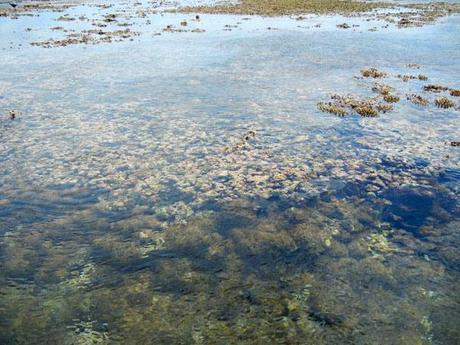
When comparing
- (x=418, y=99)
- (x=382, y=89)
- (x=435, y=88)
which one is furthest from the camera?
(x=435, y=88)

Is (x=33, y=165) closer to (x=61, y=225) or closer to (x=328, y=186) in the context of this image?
(x=61, y=225)

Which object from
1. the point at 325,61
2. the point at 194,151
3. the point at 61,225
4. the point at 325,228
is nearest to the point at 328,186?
the point at 325,228

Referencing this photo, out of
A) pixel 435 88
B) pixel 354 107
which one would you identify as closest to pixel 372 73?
pixel 435 88

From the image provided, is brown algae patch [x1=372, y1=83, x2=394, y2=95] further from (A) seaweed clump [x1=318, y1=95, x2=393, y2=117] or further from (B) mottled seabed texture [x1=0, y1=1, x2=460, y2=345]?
(A) seaweed clump [x1=318, y1=95, x2=393, y2=117]

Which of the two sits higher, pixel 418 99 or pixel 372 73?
pixel 372 73

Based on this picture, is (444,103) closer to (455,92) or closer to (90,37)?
(455,92)

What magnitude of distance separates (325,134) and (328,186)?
20.2ft

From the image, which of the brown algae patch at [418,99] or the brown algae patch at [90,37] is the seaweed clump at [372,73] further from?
the brown algae patch at [90,37]

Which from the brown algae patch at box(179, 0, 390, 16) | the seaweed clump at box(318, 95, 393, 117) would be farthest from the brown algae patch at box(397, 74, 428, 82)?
the brown algae patch at box(179, 0, 390, 16)

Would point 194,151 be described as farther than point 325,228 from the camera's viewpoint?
Yes

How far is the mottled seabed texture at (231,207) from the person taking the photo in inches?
444

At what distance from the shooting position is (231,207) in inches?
644

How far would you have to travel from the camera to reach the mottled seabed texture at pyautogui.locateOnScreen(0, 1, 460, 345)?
37.0ft

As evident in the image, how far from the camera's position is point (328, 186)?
1775 cm
